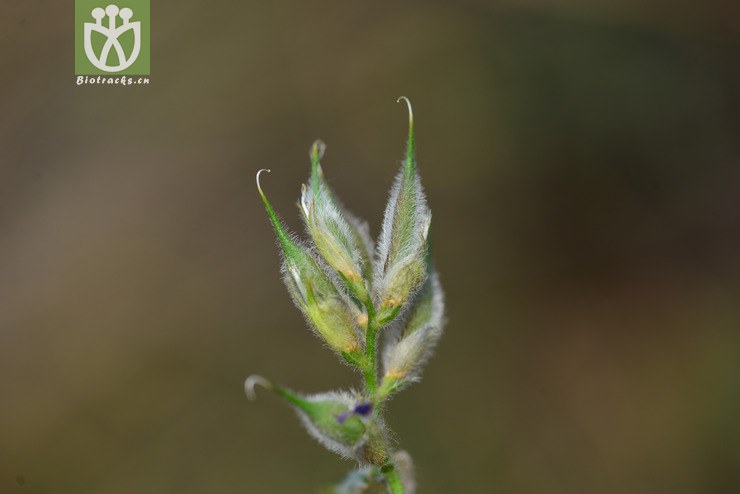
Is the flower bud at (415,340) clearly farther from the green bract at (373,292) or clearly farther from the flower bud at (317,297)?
the flower bud at (317,297)

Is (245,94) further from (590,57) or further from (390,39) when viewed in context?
(590,57)

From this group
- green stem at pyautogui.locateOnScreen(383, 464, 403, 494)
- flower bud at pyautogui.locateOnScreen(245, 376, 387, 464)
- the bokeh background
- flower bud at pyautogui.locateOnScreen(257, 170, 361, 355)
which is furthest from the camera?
the bokeh background

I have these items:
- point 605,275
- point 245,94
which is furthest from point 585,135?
point 245,94

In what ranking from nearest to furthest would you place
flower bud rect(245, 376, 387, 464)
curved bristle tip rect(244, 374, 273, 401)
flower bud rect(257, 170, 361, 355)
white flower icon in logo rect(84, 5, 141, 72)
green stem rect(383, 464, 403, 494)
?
curved bristle tip rect(244, 374, 273, 401)
flower bud rect(245, 376, 387, 464)
green stem rect(383, 464, 403, 494)
flower bud rect(257, 170, 361, 355)
white flower icon in logo rect(84, 5, 141, 72)

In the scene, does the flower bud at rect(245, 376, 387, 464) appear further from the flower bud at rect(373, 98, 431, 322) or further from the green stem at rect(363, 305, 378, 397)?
the flower bud at rect(373, 98, 431, 322)

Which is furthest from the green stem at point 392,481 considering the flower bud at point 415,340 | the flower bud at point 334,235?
the flower bud at point 334,235

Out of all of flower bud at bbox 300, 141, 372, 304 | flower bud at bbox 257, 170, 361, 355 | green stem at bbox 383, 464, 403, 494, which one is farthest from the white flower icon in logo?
green stem at bbox 383, 464, 403, 494

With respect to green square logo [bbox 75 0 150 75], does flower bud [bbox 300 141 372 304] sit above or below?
below
